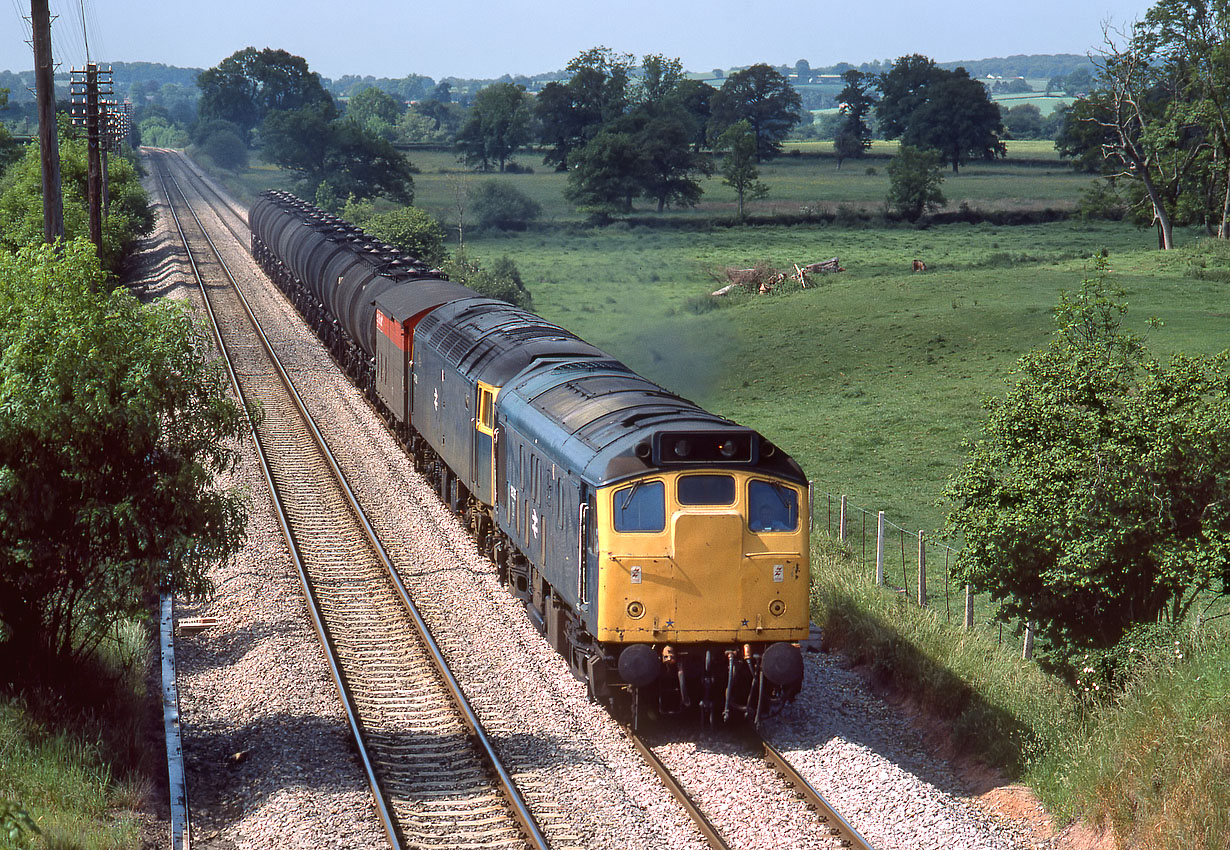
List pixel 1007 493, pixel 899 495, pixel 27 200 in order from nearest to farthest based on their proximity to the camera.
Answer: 1. pixel 1007 493
2. pixel 899 495
3. pixel 27 200

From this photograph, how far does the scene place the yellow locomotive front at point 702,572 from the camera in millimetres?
13375

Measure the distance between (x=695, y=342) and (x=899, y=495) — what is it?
69.3 ft

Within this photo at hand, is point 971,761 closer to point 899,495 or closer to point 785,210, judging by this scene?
point 899,495

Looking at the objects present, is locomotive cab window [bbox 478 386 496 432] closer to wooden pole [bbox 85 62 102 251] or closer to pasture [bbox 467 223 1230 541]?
pasture [bbox 467 223 1230 541]

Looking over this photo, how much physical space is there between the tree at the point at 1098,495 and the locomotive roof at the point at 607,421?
3821 mm

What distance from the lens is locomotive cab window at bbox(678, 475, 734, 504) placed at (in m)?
13.4

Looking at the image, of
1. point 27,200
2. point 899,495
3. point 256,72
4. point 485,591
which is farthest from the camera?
point 256,72

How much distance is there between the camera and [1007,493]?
1628cm

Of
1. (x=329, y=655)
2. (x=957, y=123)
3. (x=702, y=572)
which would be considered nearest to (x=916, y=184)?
(x=957, y=123)

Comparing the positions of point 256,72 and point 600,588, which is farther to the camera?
point 256,72

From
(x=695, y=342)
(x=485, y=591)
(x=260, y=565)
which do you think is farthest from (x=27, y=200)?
(x=485, y=591)

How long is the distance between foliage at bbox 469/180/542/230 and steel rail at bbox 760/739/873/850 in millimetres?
78384

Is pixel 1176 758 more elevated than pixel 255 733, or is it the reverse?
pixel 1176 758

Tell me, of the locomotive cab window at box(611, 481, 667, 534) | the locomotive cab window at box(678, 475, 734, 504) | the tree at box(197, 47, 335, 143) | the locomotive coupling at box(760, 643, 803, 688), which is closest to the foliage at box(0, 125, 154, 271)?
the locomotive cab window at box(611, 481, 667, 534)
